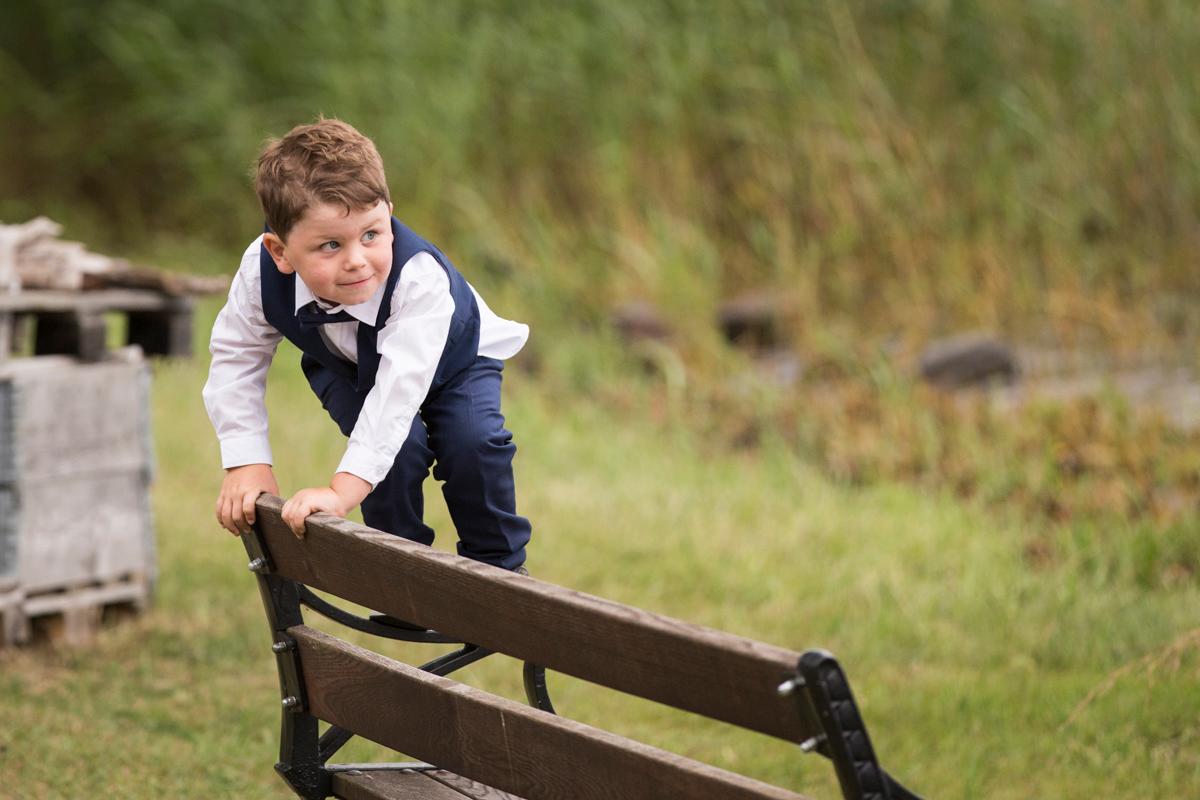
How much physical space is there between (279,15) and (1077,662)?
8.29 m

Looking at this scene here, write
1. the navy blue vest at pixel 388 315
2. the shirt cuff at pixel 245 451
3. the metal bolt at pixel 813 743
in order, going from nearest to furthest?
the metal bolt at pixel 813 743
the navy blue vest at pixel 388 315
the shirt cuff at pixel 245 451

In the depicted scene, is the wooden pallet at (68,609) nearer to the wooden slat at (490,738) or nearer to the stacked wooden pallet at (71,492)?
the stacked wooden pallet at (71,492)

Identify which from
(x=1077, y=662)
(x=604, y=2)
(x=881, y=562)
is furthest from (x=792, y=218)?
(x=1077, y=662)

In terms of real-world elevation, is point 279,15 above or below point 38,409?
above

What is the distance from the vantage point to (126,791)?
12.5ft

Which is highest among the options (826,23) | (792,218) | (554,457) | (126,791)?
(826,23)

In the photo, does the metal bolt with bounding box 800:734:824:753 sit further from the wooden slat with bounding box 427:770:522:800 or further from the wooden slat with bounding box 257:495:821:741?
the wooden slat with bounding box 427:770:522:800

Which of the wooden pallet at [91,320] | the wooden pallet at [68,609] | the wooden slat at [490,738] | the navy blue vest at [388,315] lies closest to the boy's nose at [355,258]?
the navy blue vest at [388,315]

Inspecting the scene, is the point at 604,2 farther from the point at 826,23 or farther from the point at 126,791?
the point at 126,791

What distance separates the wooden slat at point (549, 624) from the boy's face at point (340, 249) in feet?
1.23

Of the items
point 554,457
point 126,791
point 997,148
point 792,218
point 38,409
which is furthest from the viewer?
point 792,218

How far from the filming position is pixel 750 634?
16.8 ft

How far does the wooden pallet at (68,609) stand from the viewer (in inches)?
186

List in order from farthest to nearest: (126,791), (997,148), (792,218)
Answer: (792,218) < (997,148) < (126,791)
